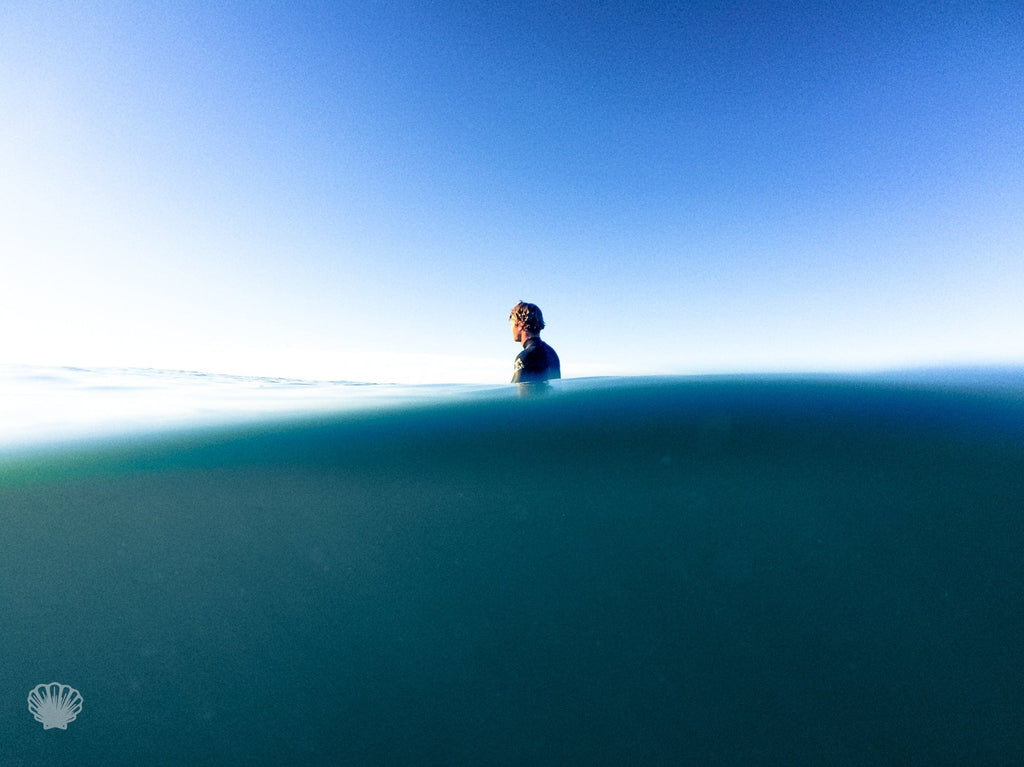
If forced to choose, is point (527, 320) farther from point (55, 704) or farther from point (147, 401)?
point (55, 704)

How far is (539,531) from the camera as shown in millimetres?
2225

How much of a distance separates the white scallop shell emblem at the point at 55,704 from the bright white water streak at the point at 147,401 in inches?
68.8

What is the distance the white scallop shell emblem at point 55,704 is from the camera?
1.75 metres

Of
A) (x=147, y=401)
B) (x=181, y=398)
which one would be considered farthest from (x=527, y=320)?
(x=147, y=401)

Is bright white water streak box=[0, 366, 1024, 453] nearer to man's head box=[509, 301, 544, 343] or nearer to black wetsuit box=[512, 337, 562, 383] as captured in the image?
black wetsuit box=[512, 337, 562, 383]

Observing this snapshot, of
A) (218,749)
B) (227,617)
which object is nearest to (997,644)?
(218,749)

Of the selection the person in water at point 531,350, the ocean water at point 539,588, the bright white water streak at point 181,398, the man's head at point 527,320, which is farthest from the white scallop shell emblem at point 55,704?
the man's head at point 527,320

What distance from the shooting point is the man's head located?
473 centimetres

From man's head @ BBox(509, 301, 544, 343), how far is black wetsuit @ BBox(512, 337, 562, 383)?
5.3 inches

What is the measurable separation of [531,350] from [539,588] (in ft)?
9.37

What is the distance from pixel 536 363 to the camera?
448 cm

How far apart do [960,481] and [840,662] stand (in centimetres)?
126

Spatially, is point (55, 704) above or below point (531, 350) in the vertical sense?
below

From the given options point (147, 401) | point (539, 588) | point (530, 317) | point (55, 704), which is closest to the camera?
point (55, 704)
